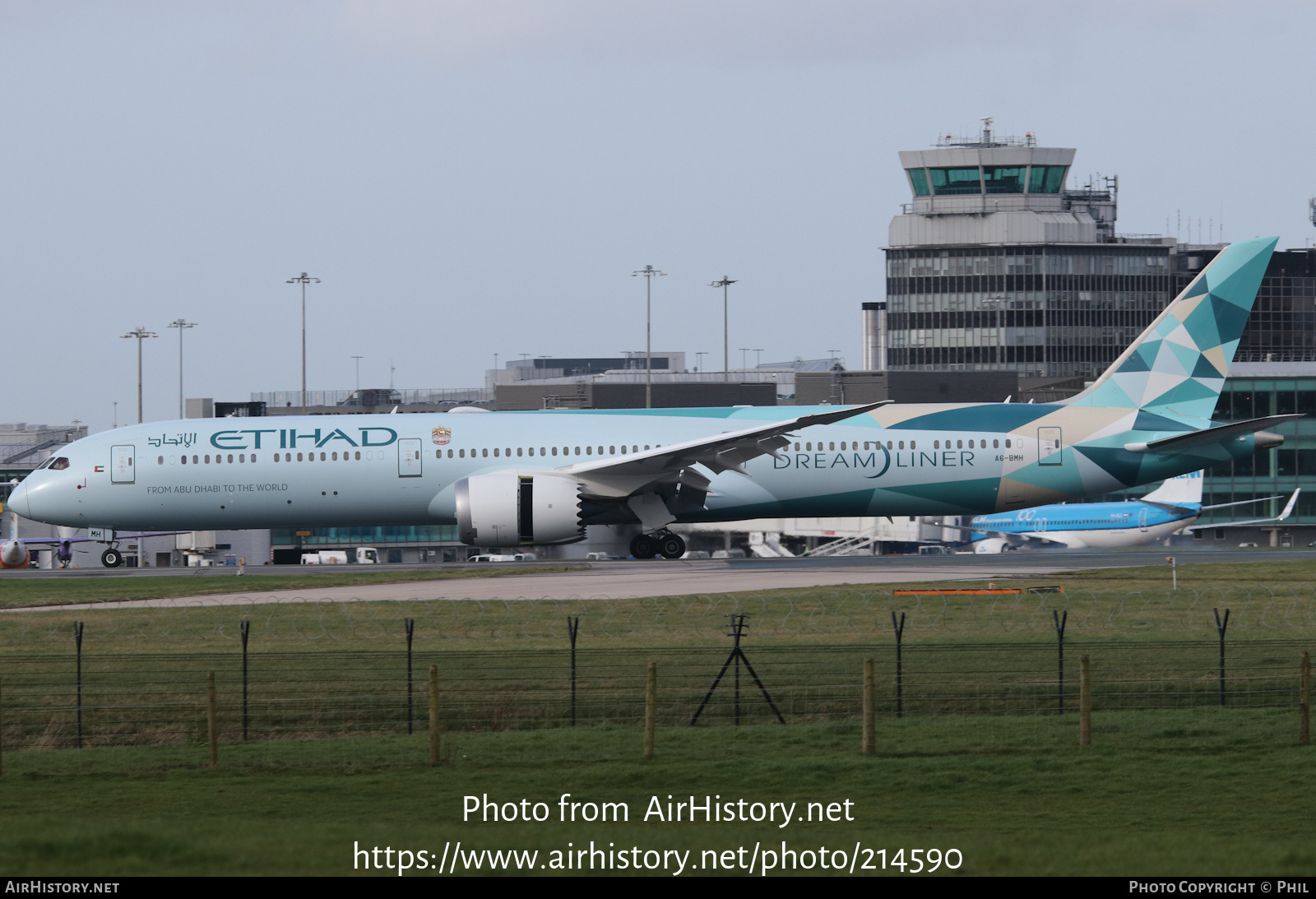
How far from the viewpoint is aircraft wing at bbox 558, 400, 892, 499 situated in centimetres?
3841

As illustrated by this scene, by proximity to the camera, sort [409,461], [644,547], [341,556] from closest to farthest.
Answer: [409,461]
[644,547]
[341,556]

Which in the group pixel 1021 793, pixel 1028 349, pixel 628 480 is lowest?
pixel 1021 793

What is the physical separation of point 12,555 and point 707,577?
105 ft

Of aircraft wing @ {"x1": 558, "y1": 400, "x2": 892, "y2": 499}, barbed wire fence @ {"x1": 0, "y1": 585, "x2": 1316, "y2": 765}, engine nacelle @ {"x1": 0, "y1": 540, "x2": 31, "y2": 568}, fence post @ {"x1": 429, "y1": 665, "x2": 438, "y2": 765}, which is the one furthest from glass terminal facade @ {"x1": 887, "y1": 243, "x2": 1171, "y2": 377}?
fence post @ {"x1": 429, "y1": 665, "x2": 438, "y2": 765}

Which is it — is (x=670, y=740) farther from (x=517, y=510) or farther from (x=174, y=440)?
(x=174, y=440)

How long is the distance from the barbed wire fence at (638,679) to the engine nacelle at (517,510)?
12.1 m

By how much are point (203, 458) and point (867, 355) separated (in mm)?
140488

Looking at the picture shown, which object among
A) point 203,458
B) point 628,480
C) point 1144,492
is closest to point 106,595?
point 203,458

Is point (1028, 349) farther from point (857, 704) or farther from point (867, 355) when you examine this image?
point (857, 704)

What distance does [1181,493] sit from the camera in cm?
6756

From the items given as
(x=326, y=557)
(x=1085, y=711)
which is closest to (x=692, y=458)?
(x=1085, y=711)

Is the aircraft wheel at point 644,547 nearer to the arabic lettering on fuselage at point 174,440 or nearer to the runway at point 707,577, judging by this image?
the runway at point 707,577

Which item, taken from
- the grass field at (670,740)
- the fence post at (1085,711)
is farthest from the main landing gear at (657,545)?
the fence post at (1085,711)

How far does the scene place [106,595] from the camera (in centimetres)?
3381
